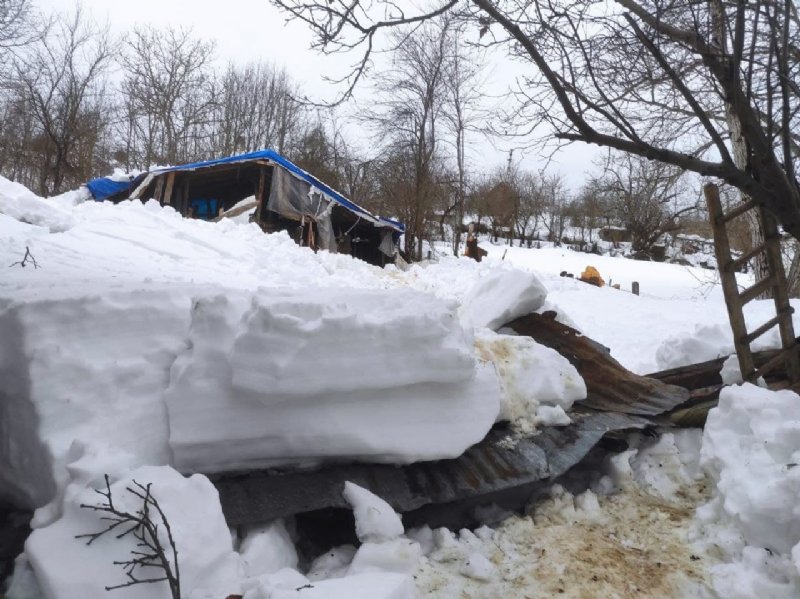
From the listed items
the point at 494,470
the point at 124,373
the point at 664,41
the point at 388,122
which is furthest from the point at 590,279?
the point at 124,373

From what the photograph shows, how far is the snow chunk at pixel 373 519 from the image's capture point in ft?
6.38

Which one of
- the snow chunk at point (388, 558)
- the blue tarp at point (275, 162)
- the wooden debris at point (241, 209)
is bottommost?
the snow chunk at point (388, 558)

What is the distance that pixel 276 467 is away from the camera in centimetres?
213

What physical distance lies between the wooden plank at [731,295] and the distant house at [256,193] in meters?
9.52

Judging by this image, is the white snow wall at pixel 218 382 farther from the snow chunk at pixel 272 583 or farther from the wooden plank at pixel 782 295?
the wooden plank at pixel 782 295

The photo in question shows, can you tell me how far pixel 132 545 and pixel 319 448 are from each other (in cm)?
78

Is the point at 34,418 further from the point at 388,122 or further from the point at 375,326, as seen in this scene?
the point at 388,122

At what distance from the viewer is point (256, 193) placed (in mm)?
13125

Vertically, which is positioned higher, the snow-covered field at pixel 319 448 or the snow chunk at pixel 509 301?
the snow chunk at pixel 509 301

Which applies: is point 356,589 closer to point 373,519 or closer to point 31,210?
point 373,519

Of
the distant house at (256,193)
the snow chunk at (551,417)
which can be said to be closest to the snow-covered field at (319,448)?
the snow chunk at (551,417)

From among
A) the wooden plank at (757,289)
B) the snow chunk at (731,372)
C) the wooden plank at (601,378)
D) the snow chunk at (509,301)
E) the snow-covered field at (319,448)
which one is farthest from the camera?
the snow chunk at (509,301)

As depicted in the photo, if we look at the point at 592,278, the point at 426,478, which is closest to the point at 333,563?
the point at 426,478

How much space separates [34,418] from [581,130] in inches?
123
